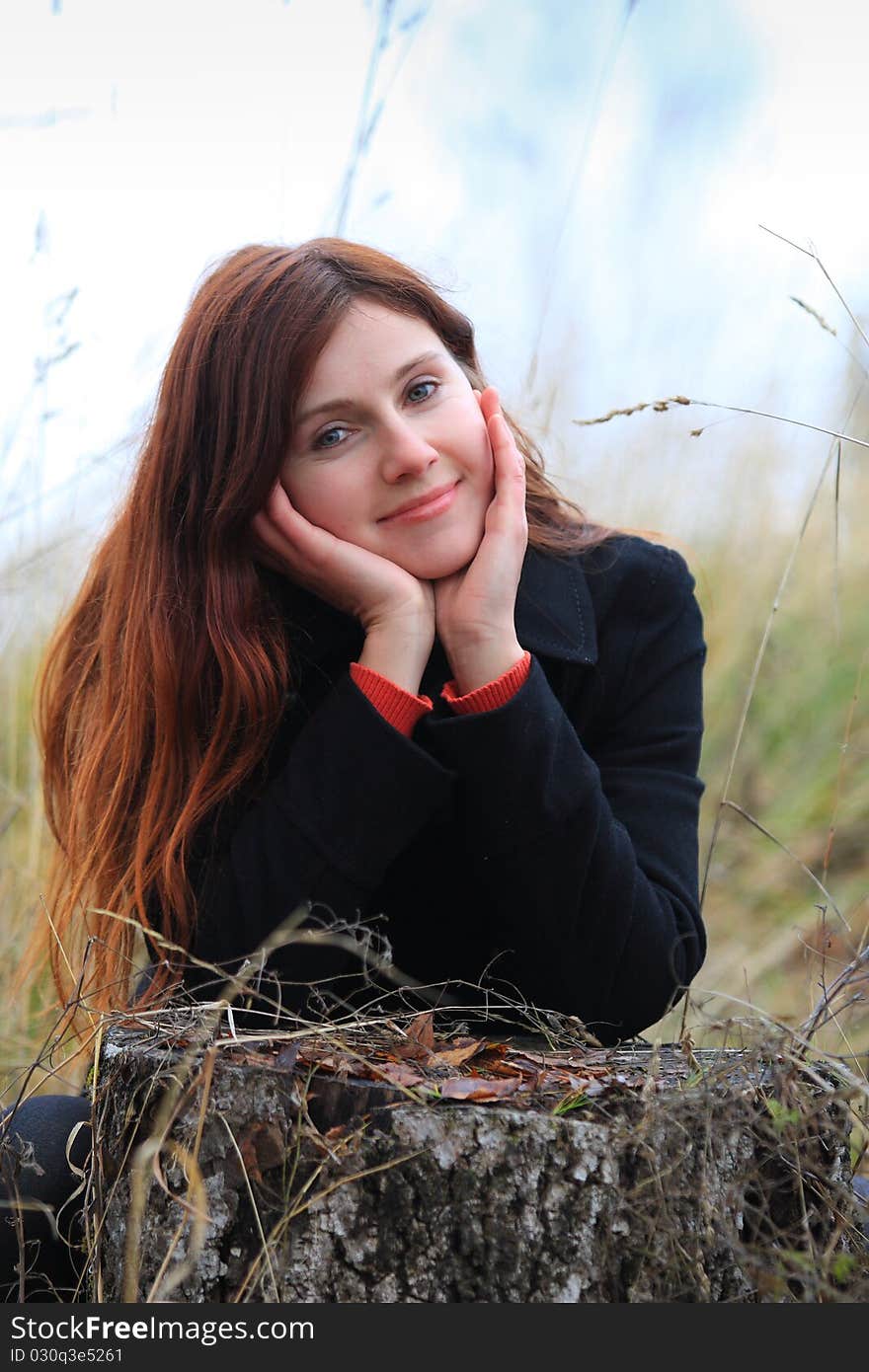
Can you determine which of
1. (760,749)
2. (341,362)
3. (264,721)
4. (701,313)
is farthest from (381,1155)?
(701,313)

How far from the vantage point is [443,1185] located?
1046mm

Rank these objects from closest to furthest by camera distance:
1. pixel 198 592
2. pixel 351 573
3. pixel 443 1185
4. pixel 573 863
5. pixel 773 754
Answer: pixel 443 1185 < pixel 573 863 < pixel 351 573 < pixel 198 592 < pixel 773 754

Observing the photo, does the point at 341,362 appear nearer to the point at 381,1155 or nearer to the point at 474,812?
the point at 474,812

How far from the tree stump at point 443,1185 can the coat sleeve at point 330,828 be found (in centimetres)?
44

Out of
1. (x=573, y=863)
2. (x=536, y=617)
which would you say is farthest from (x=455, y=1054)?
(x=536, y=617)

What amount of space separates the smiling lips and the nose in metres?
0.04

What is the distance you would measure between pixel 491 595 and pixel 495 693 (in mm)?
142

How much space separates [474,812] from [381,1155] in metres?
0.58

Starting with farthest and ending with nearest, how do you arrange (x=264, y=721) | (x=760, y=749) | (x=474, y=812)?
(x=760, y=749) < (x=264, y=721) < (x=474, y=812)

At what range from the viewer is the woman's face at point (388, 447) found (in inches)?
63.4

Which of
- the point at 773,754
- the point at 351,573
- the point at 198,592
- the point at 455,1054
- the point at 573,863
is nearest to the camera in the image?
the point at 455,1054

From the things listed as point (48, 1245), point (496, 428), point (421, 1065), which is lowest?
point (48, 1245)

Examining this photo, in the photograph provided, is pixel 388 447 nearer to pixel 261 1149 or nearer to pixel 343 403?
pixel 343 403

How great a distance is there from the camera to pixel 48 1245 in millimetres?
1453
